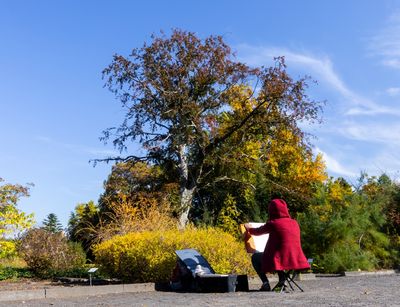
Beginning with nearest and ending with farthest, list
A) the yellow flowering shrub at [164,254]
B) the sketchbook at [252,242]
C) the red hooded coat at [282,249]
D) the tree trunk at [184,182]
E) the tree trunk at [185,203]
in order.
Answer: the red hooded coat at [282,249] < the sketchbook at [252,242] < the yellow flowering shrub at [164,254] < the tree trunk at [185,203] < the tree trunk at [184,182]

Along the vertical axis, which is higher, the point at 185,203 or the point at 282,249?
the point at 185,203

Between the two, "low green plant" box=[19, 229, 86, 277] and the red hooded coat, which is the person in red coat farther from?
"low green plant" box=[19, 229, 86, 277]

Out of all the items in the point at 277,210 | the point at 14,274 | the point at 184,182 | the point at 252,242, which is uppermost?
the point at 184,182

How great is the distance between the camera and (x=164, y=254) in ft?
39.3

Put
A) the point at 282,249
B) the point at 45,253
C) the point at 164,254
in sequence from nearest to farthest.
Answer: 1. the point at 282,249
2. the point at 164,254
3. the point at 45,253

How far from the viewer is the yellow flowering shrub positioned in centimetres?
1199

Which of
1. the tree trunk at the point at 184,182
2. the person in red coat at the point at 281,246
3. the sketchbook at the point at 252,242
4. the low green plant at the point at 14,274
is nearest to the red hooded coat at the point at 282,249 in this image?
the person in red coat at the point at 281,246

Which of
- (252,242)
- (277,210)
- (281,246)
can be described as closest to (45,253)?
(252,242)

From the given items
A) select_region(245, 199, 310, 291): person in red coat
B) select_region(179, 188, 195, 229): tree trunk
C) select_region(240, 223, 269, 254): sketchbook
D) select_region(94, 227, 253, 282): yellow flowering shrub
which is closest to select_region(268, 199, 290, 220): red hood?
select_region(245, 199, 310, 291): person in red coat

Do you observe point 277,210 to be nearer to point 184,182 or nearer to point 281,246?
point 281,246

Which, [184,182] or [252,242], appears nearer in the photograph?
[252,242]

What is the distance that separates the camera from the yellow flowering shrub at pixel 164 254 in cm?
1199

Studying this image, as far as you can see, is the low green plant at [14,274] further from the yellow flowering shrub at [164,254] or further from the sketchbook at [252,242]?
the sketchbook at [252,242]

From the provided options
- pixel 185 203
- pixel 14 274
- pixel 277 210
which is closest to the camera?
pixel 277 210
